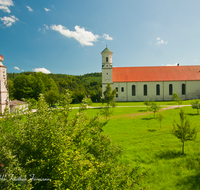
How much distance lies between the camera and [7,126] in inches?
179

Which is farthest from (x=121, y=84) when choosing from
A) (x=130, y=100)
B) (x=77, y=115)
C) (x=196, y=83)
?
(x=77, y=115)

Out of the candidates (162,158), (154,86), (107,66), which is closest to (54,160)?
(162,158)

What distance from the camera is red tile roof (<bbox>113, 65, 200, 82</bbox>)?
45.1 meters

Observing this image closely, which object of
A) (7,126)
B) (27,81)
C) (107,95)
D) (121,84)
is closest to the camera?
(7,126)

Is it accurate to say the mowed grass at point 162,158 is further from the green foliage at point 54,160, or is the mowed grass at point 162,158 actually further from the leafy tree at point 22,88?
the leafy tree at point 22,88

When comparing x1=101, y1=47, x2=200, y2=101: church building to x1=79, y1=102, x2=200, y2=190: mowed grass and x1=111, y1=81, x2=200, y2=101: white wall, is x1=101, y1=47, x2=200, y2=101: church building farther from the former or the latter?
x1=79, y1=102, x2=200, y2=190: mowed grass

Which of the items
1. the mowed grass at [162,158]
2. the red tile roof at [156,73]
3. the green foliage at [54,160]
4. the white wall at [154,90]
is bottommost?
the mowed grass at [162,158]

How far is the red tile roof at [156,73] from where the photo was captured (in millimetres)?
45062

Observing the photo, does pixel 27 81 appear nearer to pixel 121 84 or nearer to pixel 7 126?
pixel 121 84

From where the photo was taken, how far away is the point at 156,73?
46.3 metres

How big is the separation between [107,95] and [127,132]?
17.6 m

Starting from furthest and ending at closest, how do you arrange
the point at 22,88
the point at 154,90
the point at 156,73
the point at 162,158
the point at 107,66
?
the point at 22,88, the point at 156,73, the point at 154,90, the point at 107,66, the point at 162,158

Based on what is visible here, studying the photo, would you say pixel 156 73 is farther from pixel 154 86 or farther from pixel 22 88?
pixel 22 88

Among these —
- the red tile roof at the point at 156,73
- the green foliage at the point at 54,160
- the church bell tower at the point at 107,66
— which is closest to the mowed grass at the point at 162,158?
the green foliage at the point at 54,160
